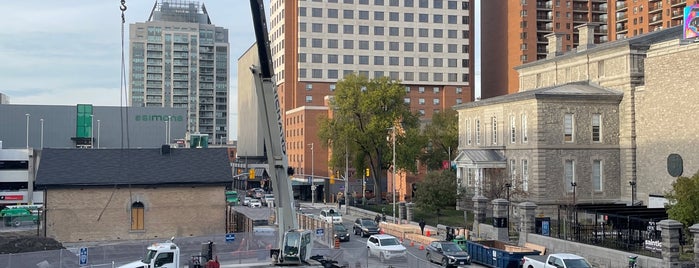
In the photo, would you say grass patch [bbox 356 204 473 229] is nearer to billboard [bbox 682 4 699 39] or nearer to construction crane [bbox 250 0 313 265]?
billboard [bbox 682 4 699 39]

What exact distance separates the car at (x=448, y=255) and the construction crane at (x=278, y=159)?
8804 mm

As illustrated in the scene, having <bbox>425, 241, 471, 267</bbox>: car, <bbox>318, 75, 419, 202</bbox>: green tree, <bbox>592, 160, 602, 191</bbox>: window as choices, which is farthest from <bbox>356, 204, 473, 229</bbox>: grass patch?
<bbox>425, 241, 471, 267</bbox>: car

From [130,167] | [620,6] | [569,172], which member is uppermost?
[620,6]

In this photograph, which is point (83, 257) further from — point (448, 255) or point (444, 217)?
point (444, 217)

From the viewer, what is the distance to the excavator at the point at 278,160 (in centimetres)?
3031

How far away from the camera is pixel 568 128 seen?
5916 centimetres

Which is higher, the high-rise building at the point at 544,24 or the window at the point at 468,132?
the high-rise building at the point at 544,24

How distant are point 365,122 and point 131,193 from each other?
38.0 metres

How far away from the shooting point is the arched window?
155 feet

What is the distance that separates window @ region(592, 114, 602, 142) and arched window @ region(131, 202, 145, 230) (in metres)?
36.5

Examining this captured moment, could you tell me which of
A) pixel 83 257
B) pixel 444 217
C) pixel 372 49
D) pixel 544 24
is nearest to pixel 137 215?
pixel 83 257

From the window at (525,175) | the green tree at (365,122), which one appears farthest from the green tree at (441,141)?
the window at (525,175)

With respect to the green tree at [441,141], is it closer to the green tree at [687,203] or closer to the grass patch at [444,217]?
the grass patch at [444,217]

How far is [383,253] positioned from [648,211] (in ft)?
62.8
